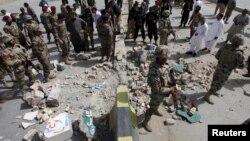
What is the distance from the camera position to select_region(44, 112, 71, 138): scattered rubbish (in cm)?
446

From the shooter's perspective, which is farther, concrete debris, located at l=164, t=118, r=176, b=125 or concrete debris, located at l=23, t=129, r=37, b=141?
concrete debris, located at l=164, t=118, r=176, b=125

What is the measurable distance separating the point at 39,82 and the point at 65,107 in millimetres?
1414

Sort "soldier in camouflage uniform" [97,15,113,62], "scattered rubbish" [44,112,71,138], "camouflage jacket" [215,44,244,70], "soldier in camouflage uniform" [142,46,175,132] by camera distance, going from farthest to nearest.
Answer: "soldier in camouflage uniform" [97,15,113,62], "camouflage jacket" [215,44,244,70], "scattered rubbish" [44,112,71,138], "soldier in camouflage uniform" [142,46,175,132]

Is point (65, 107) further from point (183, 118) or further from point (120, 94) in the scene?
point (183, 118)

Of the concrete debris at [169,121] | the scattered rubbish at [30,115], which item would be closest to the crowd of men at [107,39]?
the concrete debris at [169,121]

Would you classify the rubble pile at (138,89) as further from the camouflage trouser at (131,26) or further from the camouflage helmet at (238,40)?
the camouflage helmet at (238,40)

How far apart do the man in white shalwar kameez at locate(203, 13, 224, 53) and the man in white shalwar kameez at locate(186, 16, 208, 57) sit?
29cm

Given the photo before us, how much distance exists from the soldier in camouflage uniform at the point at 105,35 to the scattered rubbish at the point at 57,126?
3.04m

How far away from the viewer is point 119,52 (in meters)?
7.52

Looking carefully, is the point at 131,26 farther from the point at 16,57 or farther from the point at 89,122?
the point at 89,122

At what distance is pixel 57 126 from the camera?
459 cm

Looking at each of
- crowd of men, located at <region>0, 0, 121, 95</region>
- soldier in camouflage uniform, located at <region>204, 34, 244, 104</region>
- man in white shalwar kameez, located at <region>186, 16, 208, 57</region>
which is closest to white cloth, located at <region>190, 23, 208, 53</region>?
man in white shalwar kameez, located at <region>186, 16, 208, 57</region>

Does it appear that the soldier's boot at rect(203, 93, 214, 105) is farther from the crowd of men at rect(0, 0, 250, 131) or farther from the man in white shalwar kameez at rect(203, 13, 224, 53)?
the man in white shalwar kameez at rect(203, 13, 224, 53)

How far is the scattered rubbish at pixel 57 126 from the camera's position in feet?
14.6
